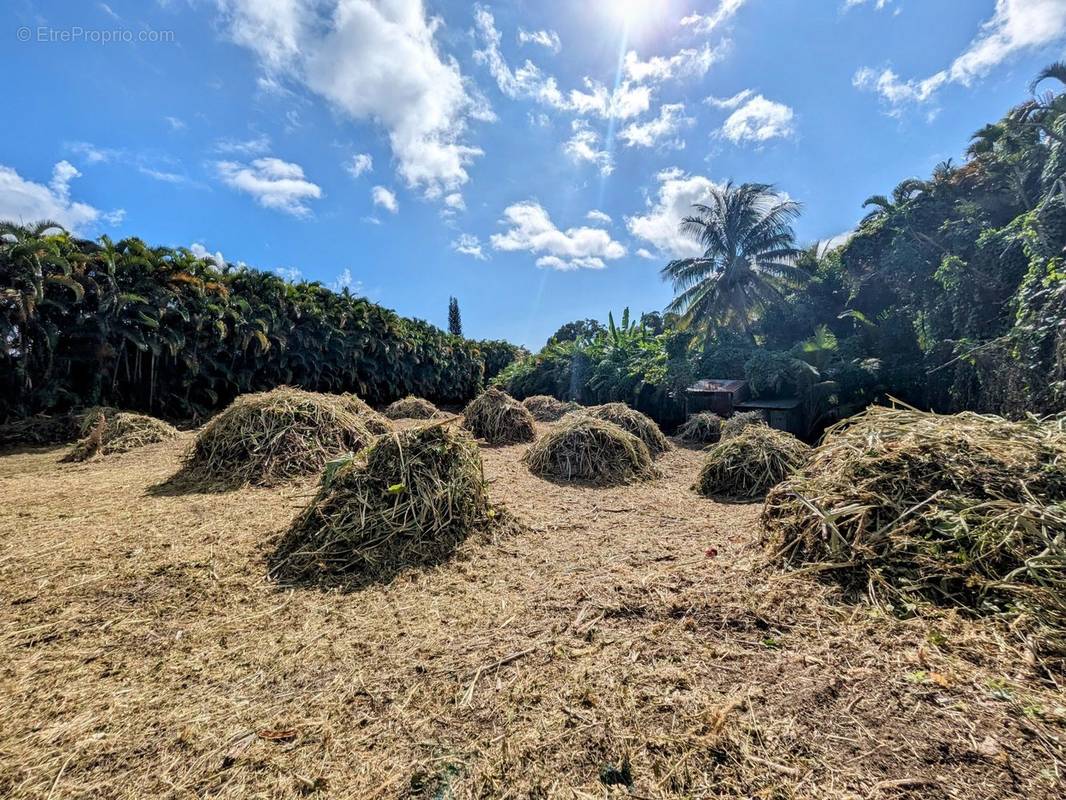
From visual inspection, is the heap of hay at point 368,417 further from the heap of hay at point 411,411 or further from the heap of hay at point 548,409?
the heap of hay at point 548,409

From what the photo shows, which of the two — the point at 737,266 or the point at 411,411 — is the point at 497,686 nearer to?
the point at 411,411

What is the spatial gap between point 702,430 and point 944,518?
7.05 m

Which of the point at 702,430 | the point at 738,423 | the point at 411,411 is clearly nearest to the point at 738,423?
the point at 738,423

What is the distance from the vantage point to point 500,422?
793cm

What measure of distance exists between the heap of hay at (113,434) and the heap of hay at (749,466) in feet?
25.5

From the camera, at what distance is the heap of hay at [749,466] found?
171 inches

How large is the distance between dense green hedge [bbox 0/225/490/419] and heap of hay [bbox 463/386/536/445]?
6.13m

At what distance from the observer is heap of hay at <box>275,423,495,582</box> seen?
2.54 metres

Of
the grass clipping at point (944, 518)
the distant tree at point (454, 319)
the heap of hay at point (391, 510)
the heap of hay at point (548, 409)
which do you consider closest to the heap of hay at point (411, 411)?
the heap of hay at point (548, 409)

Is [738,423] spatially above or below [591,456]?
above

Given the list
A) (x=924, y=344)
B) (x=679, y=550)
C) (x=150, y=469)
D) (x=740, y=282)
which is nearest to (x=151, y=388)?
(x=150, y=469)

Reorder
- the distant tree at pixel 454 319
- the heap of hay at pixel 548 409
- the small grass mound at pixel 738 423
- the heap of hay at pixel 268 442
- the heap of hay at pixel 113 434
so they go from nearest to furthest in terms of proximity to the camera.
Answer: the heap of hay at pixel 268 442
the heap of hay at pixel 113 434
the small grass mound at pixel 738 423
the heap of hay at pixel 548 409
the distant tree at pixel 454 319

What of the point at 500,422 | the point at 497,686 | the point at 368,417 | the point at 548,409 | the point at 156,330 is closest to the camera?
the point at 497,686

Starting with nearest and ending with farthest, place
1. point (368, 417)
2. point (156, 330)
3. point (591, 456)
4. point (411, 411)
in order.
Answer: point (591, 456) → point (368, 417) → point (156, 330) → point (411, 411)
